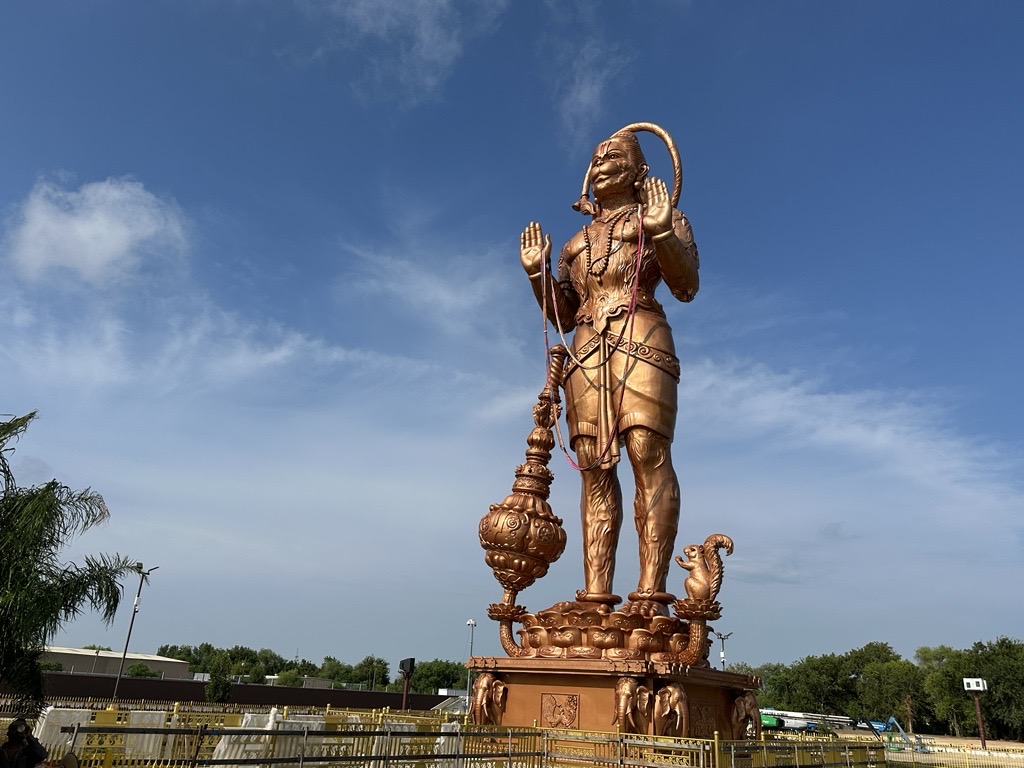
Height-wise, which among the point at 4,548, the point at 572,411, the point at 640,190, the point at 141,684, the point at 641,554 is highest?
the point at 640,190

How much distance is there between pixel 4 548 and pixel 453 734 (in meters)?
4.65

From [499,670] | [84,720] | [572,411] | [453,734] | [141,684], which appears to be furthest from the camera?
[141,684]

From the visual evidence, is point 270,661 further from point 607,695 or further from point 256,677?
point 607,695

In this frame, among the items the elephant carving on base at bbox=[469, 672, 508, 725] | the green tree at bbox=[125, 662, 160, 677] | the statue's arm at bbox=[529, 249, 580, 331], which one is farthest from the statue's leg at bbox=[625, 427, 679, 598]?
the green tree at bbox=[125, 662, 160, 677]

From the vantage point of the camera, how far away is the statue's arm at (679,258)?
8750 millimetres

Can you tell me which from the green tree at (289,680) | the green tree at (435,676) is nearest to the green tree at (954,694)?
the green tree at (435,676)

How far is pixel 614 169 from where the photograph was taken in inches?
384

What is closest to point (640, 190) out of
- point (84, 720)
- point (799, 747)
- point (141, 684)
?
point (799, 747)

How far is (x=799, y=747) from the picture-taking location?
641cm

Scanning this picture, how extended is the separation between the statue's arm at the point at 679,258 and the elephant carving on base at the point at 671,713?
4.46 meters

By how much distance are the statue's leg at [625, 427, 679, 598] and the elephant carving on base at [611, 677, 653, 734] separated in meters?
1.29

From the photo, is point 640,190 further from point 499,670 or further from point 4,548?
point 4,548

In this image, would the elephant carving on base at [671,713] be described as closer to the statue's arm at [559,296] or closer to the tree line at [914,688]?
the statue's arm at [559,296]

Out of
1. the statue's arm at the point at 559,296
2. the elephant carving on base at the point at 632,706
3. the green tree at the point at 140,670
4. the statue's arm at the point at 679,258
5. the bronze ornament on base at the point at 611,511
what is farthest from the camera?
the green tree at the point at 140,670
